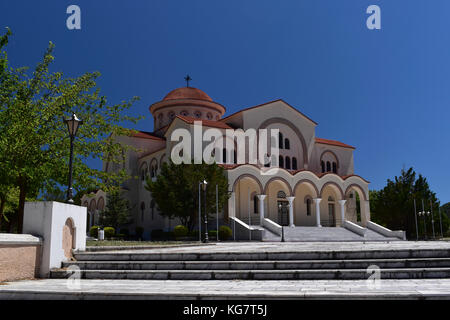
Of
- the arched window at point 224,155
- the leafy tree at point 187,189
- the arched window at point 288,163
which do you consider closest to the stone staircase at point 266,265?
the leafy tree at point 187,189

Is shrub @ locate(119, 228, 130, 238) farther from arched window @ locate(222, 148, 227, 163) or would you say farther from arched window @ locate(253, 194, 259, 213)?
arched window @ locate(253, 194, 259, 213)

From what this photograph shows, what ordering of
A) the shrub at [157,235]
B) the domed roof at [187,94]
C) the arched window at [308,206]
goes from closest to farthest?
the shrub at [157,235]
the arched window at [308,206]
the domed roof at [187,94]

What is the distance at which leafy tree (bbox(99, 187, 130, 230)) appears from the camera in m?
38.5

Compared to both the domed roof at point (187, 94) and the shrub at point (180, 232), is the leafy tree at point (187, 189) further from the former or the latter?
the domed roof at point (187, 94)

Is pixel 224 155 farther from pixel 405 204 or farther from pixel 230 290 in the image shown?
pixel 230 290

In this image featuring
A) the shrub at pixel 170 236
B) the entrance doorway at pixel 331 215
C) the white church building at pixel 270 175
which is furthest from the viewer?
the entrance doorway at pixel 331 215

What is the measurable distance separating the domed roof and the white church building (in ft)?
0.37

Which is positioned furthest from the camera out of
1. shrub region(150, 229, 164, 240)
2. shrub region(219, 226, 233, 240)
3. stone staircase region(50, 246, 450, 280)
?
shrub region(150, 229, 164, 240)

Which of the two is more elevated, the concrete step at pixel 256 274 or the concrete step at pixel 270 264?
the concrete step at pixel 270 264

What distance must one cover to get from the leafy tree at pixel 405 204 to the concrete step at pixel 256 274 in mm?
40121

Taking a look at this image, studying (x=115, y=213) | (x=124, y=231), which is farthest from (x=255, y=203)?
(x=124, y=231)

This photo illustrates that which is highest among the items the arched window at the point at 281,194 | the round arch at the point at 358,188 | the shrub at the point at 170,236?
the round arch at the point at 358,188

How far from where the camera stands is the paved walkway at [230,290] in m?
6.25

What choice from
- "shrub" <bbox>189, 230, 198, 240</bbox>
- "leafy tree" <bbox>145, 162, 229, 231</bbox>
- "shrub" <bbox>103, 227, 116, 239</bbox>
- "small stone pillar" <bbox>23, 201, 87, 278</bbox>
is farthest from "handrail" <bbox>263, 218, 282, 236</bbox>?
"small stone pillar" <bbox>23, 201, 87, 278</bbox>
